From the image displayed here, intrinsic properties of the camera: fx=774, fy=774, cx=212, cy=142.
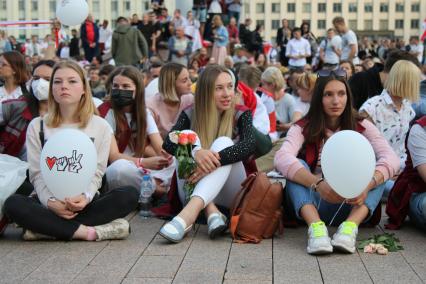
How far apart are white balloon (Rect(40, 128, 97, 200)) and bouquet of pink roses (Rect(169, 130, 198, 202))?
70 cm

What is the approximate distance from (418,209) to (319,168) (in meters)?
0.81

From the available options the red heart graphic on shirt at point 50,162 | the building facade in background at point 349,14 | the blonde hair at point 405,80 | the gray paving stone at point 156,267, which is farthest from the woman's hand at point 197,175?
the building facade in background at point 349,14

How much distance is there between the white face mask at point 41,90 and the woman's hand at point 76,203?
4.64 feet

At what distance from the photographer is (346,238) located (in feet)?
17.1

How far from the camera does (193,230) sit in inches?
236

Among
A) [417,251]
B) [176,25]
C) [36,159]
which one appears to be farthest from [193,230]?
[176,25]

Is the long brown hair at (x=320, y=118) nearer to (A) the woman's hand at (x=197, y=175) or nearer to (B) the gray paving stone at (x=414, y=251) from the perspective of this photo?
(A) the woman's hand at (x=197, y=175)

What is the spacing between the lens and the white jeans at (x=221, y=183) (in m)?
5.81

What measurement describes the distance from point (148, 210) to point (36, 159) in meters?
1.29

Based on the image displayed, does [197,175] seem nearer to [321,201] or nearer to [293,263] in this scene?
[321,201]

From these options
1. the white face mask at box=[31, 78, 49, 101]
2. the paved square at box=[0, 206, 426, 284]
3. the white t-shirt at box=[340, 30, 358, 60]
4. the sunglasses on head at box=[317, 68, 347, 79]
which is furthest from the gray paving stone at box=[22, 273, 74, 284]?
the white t-shirt at box=[340, 30, 358, 60]

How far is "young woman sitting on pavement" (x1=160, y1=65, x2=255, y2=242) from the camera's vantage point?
579 cm

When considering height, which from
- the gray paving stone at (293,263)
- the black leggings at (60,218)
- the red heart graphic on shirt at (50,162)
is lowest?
the gray paving stone at (293,263)

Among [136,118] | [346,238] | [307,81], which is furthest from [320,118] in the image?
[307,81]
